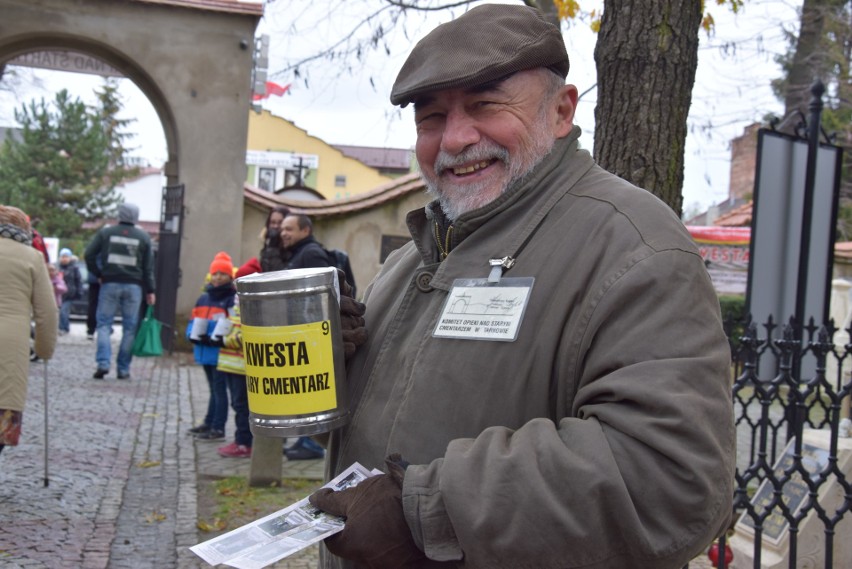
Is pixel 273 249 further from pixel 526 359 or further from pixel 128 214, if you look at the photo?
pixel 526 359

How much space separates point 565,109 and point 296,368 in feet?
2.62

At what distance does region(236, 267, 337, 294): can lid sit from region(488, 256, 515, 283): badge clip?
0.39 meters

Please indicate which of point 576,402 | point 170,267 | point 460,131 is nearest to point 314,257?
point 460,131

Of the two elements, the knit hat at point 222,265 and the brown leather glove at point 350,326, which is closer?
the brown leather glove at point 350,326

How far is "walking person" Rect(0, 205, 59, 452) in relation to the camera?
17.1 feet

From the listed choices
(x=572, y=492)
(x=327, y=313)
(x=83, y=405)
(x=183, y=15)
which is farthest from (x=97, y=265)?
(x=572, y=492)

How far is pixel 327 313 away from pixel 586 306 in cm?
60

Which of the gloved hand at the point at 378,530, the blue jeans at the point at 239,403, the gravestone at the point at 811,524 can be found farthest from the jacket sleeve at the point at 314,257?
the gloved hand at the point at 378,530

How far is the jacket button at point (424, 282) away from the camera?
73.3 inches

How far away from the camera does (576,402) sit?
4.98 ft

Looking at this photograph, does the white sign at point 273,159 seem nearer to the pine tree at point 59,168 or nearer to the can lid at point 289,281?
the pine tree at point 59,168

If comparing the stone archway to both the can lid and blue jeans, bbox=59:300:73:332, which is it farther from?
the can lid

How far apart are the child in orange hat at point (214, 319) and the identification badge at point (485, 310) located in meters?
5.29

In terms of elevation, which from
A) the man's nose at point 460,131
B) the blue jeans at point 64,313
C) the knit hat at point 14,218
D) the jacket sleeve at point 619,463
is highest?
the man's nose at point 460,131
